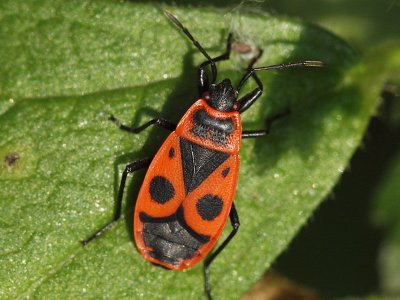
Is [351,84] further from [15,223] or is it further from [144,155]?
[15,223]

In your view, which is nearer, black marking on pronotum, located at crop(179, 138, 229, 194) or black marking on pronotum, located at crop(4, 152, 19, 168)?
black marking on pronotum, located at crop(4, 152, 19, 168)

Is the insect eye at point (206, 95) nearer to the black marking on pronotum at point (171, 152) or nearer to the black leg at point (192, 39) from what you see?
the black leg at point (192, 39)

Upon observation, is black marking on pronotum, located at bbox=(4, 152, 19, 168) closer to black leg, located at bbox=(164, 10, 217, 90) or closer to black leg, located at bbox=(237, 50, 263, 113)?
black leg, located at bbox=(164, 10, 217, 90)

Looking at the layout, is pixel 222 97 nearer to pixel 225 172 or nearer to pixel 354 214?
pixel 225 172

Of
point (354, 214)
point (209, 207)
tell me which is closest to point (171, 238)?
point (209, 207)

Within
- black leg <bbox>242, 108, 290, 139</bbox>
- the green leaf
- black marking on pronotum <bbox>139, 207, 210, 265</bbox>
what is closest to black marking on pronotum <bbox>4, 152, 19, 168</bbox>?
the green leaf

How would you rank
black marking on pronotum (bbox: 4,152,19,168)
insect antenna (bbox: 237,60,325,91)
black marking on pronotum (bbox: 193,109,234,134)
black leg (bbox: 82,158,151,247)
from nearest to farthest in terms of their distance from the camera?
black marking on pronotum (bbox: 4,152,19,168) → black leg (bbox: 82,158,151,247) → black marking on pronotum (bbox: 193,109,234,134) → insect antenna (bbox: 237,60,325,91)

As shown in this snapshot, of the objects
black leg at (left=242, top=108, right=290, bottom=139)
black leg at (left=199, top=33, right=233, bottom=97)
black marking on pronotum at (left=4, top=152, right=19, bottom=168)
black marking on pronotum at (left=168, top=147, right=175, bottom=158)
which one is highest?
black leg at (left=199, top=33, right=233, bottom=97)

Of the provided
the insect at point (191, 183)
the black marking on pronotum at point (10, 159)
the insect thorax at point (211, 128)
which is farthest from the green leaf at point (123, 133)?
the insect thorax at point (211, 128)
